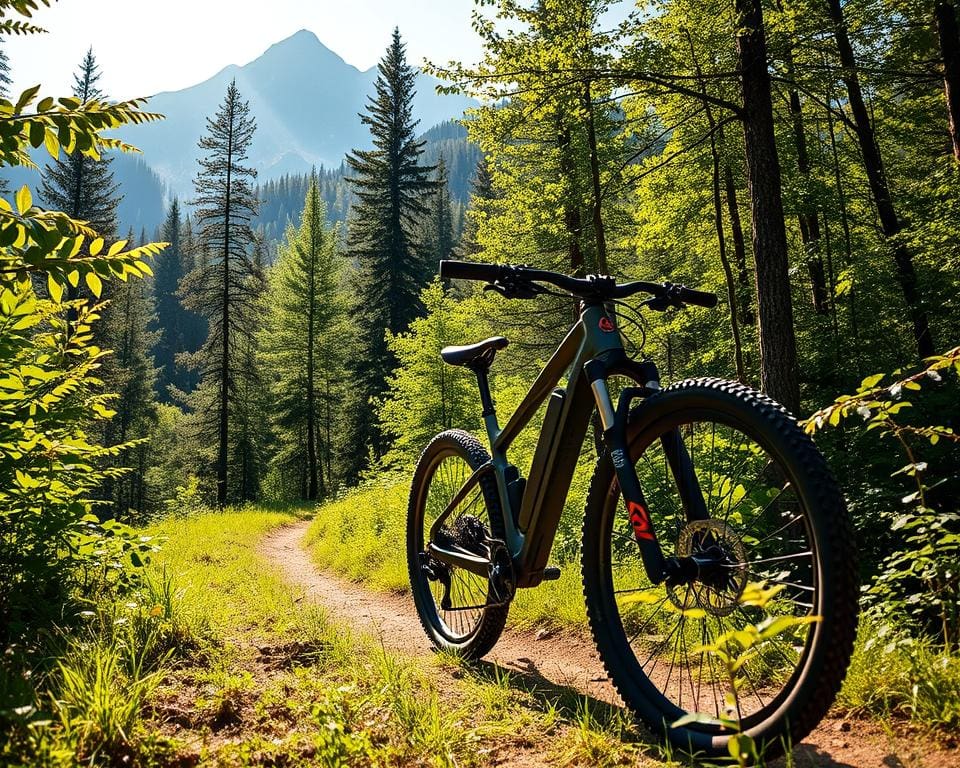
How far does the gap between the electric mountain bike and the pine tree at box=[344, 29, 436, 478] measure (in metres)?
23.9

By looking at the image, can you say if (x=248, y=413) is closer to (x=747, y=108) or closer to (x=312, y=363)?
(x=312, y=363)

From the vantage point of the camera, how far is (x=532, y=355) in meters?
17.9

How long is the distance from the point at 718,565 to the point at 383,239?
92.5 ft

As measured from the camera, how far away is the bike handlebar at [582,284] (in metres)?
2.64

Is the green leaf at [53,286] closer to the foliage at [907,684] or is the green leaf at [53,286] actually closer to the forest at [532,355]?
the forest at [532,355]

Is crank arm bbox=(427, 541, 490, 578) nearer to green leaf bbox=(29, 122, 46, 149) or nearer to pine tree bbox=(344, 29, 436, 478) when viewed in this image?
green leaf bbox=(29, 122, 46, 149)

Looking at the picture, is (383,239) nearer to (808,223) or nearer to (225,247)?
(225,247)

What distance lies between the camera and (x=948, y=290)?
1044cm

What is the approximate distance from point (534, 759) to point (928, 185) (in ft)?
40.7

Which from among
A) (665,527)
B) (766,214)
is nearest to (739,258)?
(766,214)

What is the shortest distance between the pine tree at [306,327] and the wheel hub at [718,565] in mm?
27484

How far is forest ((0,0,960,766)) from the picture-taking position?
2273 mm

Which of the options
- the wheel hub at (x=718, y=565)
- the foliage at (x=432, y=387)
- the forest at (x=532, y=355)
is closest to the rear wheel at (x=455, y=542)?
the forest at (x=532, y=355)

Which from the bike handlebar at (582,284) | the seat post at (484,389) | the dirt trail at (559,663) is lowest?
the dirt trail at (559,663)
